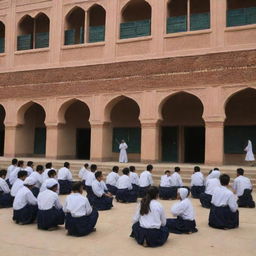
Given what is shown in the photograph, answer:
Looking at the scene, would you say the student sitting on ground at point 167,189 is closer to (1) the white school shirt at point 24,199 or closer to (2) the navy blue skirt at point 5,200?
(2) the navy blue skirt at point 5,200

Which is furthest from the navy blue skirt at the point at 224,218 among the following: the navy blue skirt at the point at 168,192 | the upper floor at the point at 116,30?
the upper floor at the point at 116,30

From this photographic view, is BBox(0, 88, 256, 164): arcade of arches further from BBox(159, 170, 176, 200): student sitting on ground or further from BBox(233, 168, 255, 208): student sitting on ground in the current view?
BBox(233, 168, 255, 208): student sitting on ground

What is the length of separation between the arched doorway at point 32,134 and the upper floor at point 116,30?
2.95 meters

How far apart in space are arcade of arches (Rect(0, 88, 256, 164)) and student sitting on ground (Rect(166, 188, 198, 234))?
25.9 ft

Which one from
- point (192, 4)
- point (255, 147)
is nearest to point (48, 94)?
point (192, 4)

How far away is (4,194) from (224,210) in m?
5.35

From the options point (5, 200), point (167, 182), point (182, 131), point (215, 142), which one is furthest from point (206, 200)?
point (182, 131)

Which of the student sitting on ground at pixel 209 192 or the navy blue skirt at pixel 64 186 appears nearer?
the student sitting on ground at pixel 209 192

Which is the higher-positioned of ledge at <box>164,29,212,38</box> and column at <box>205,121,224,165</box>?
ledge at <box>164,29,212,38</box>

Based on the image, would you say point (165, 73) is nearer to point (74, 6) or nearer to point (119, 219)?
point (74, 6)

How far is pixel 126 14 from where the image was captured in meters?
17.0

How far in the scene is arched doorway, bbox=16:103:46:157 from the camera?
18.6 m

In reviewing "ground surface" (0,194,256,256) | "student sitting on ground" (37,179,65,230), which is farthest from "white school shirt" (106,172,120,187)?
"student sitting on ground" (37,179,65,230)

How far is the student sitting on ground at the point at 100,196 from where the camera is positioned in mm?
8328
